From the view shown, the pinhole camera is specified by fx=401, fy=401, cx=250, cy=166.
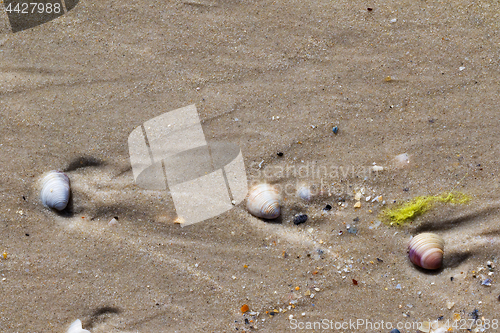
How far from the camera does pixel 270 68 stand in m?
3.91

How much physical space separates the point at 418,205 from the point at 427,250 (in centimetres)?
42

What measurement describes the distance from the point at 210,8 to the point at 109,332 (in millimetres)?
3260

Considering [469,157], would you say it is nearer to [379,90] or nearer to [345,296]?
[379,90]

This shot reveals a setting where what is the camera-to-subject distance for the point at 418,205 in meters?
3.76

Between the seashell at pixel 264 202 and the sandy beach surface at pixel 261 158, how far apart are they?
0.11 m

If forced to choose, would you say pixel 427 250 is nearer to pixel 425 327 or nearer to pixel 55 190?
pixel 425 327

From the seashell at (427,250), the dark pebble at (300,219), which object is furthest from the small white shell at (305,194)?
the seashell at (427,250)

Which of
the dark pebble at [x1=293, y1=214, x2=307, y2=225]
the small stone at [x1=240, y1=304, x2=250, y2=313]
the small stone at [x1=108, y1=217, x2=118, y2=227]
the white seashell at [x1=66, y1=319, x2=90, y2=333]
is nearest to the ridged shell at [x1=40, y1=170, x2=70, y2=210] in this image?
the small stone at [x1=108, y1=217, x2=118, y2=227]

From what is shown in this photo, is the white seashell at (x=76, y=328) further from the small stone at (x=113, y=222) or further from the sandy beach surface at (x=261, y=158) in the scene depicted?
the small stone at (x=113, y=222)

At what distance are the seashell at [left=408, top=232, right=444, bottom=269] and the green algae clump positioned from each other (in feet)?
0.67

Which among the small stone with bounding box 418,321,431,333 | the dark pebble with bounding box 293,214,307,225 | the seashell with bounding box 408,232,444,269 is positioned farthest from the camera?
the dark pebble with bounding box 293,214,307,225

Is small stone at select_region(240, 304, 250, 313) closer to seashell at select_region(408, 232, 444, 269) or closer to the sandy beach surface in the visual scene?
the sandy beach surface

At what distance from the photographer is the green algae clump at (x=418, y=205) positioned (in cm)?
375

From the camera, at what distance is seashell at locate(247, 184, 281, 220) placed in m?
3.69
